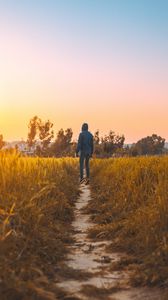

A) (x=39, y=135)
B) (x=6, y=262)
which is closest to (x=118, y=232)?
(x=6, y=262)

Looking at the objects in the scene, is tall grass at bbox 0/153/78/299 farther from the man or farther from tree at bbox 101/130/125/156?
tree at bbox 101/130/125/156

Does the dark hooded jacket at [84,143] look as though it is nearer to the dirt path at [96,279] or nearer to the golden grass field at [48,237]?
the golden grass field at [48,237]

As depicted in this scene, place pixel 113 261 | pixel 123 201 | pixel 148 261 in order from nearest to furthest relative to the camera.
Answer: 1. pixel 148 261
2. pixel 113 261
3. pixel 123 201

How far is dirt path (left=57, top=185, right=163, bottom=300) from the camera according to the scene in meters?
4.39

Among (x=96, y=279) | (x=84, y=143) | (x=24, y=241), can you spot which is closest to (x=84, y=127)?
(x=84, y=143)

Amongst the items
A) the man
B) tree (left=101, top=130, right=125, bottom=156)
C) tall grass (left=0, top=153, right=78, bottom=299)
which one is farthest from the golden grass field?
tree (left=101, top=130, right=125, bottom=156)

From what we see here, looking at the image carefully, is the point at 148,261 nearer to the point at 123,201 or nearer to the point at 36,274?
the point at 36,274

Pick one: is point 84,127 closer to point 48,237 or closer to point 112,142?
point 48,237

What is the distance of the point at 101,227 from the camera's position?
7766mm

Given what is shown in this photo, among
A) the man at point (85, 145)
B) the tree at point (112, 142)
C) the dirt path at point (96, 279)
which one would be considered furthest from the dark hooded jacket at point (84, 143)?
the tree at point (112, 142)

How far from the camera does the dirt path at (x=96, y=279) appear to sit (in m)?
4.39

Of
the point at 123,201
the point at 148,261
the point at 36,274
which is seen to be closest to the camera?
the point at 36,274

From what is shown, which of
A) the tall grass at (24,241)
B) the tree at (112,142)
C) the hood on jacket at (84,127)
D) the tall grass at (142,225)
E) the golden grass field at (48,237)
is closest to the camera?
the tall grass at (24,241)

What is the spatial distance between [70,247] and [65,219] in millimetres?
2565
